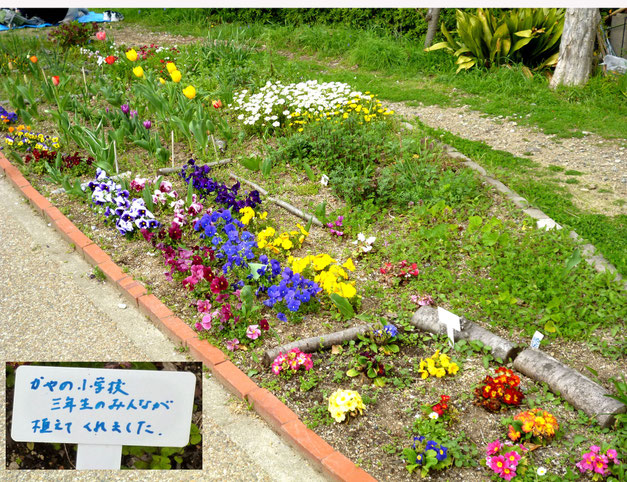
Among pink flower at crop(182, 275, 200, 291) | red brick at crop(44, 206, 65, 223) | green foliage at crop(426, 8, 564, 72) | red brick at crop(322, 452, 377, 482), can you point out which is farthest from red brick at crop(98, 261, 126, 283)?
green foliage at crop(426, 8, 564, 72)

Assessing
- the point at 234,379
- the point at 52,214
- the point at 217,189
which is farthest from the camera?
the point at 52,214

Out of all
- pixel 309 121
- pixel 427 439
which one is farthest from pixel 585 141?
pixel 427 439

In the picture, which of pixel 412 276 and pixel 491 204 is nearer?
pixel 412 276

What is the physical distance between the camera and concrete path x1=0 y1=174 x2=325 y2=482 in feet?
10.1

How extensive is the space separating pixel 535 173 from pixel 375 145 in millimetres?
1362

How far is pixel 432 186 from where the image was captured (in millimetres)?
5066

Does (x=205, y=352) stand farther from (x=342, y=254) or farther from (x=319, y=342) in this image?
(x=342, y=254)

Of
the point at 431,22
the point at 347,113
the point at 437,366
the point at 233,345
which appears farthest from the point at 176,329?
the point at 431,22

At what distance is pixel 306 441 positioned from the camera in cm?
310

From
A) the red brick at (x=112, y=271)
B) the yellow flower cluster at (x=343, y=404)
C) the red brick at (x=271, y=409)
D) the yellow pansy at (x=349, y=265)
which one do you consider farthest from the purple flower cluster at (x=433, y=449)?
the red brick at (x=112, y=271)

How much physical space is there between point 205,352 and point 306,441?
34.8 inches

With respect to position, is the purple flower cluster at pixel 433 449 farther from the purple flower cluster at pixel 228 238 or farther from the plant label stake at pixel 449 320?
the purple flower cluster at pixel 228 238

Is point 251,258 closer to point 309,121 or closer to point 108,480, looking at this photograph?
point 108,480

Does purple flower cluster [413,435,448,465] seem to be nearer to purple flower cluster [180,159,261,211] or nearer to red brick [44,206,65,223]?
purple flower cluster [180,159,261,211]
